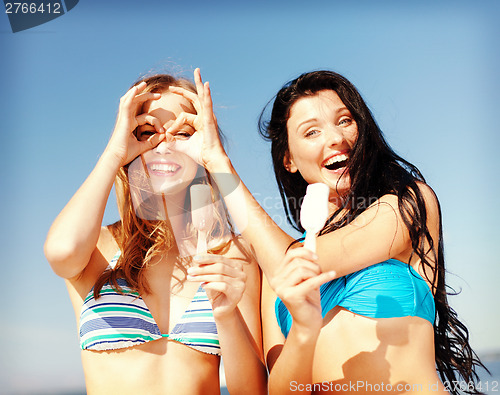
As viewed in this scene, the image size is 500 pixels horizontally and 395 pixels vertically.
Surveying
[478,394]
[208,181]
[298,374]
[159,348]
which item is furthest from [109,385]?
[478,394]

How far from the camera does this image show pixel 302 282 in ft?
5.79

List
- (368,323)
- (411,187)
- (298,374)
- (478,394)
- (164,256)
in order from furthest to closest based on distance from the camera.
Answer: (164,256) → (478,394) → (411,187) → (368,323) → (298,374)

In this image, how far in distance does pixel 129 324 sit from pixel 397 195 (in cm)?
147

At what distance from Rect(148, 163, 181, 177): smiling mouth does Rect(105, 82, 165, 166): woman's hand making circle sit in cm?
11

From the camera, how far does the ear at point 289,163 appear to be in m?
3.11

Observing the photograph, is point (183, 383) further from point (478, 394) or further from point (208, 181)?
point (478, 394)

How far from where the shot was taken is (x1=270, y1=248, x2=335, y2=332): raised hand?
5.70 feet

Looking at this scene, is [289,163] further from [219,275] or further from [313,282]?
[313,282]

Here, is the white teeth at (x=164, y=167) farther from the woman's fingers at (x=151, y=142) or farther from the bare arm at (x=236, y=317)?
the bare arm at (x=236, y=317)

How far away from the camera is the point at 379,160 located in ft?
8.93

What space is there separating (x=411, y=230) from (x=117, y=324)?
1500 millimetres

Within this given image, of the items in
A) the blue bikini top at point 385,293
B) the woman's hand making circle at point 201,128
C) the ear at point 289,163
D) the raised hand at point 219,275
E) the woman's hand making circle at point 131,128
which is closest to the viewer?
the raised hand at point 219,275

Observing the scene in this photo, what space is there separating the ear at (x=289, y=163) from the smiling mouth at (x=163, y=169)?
2.19ft

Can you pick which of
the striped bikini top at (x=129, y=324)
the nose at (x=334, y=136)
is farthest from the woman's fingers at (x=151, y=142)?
the nose at (x=334, y=136)
